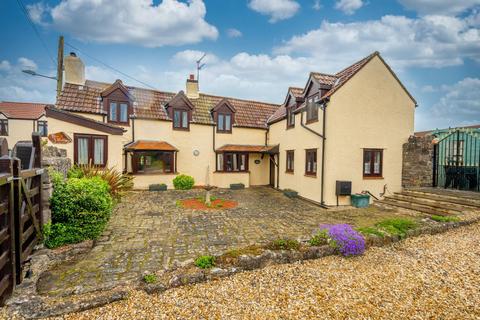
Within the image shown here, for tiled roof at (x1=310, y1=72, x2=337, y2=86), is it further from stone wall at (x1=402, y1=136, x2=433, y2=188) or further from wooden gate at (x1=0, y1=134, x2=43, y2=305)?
wooden gate at (x1=0, y1=134, x2=43, y2=305)

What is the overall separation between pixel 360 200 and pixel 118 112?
16.7 m

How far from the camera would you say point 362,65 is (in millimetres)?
11898

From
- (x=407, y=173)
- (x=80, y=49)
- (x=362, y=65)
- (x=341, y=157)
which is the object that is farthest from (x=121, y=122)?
(x=407, y=173)

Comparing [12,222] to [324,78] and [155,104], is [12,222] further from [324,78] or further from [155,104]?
[155,104]

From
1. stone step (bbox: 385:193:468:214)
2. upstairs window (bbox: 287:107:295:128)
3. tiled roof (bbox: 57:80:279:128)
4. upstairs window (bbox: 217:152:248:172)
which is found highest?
tiled roof (bbox: 57:80:279:128)

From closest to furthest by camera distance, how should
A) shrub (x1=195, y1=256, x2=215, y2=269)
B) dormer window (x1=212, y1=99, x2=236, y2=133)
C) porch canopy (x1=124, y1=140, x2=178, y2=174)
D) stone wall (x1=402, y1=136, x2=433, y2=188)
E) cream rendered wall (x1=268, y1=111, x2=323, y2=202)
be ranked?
shrub (x1=195, y1=256, x2=215, y2=269)
stone wall (x1=402, y1=136, x2=433, y2=188)
cream rendered wall (x1=268, y1=111, x2=323, y2=202)
porch canopy (x1=124, y1=140, x2=178, y2=174)
dormer window (x1=212, y1=99, x2=236, y2=133)

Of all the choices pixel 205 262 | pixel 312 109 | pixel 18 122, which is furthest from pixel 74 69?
pixel 18 122

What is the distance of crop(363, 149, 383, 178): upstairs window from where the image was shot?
12594 mm

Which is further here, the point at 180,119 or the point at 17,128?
the point at 17,128

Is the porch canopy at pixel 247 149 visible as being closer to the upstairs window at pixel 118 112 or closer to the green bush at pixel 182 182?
A: the green bush at pixel 182 182

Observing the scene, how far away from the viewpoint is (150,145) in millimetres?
15797

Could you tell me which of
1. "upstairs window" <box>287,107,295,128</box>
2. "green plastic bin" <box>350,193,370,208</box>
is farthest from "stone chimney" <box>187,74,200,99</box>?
"green plastic bin" <box>350,193,370,208</box>

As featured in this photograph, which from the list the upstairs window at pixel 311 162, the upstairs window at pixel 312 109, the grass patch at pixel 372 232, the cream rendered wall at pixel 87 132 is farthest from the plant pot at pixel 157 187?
the grass patch at pixel 372 232

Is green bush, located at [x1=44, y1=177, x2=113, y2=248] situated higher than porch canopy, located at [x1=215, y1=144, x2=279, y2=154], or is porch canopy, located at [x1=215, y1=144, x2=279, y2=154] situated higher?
porch canopy, located at [x1=215, y1=144, x2=279, y2=154]
